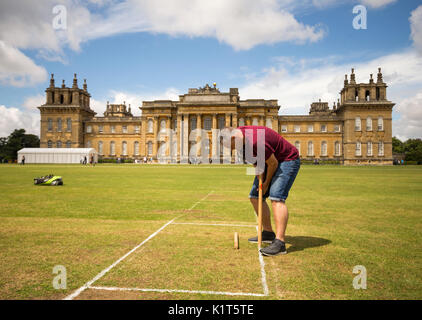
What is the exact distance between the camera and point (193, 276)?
3.52 metres

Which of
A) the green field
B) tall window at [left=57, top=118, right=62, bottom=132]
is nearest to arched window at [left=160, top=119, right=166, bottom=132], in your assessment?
tall window at [left=57, top=118, right=62, bottom=132]

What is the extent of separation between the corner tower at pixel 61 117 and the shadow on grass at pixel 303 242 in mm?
72651

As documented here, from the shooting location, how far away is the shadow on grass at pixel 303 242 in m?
4.87

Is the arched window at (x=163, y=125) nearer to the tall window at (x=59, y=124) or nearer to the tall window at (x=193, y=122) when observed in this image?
A: the tall window at (x=193, y=122)

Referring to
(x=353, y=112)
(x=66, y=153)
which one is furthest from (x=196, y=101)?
(x=353, y=112)

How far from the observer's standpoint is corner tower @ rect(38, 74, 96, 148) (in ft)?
228

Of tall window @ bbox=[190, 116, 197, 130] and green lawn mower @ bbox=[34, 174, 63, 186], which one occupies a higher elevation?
tall window @ bbox=[190, 116, 197, 130]

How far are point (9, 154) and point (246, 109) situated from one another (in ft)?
231

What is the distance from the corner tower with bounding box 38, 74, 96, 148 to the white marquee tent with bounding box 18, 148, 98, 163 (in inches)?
357

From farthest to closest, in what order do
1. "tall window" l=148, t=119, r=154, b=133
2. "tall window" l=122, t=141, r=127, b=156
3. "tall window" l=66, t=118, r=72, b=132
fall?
"tall window" l=122, t=141, r=127, b=156 → "tall window" l=66, t=118, r=72, b=132 → "tall window" l=148, t=119, r=154, b=133

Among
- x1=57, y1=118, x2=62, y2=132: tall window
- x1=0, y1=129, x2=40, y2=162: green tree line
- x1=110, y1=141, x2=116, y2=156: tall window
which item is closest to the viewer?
x1=57, y1=118, x2=62, y2=132: tall window

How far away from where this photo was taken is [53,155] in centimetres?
6084

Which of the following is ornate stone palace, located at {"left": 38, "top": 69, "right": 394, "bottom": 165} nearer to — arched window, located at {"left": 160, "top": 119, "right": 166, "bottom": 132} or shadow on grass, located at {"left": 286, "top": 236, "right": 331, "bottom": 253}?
arched window, located at {"left": 160, "top": 119, "right": 166, "bottom": 132}

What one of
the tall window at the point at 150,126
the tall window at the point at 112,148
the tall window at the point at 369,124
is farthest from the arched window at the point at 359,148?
the tall window at the point at 112,148
